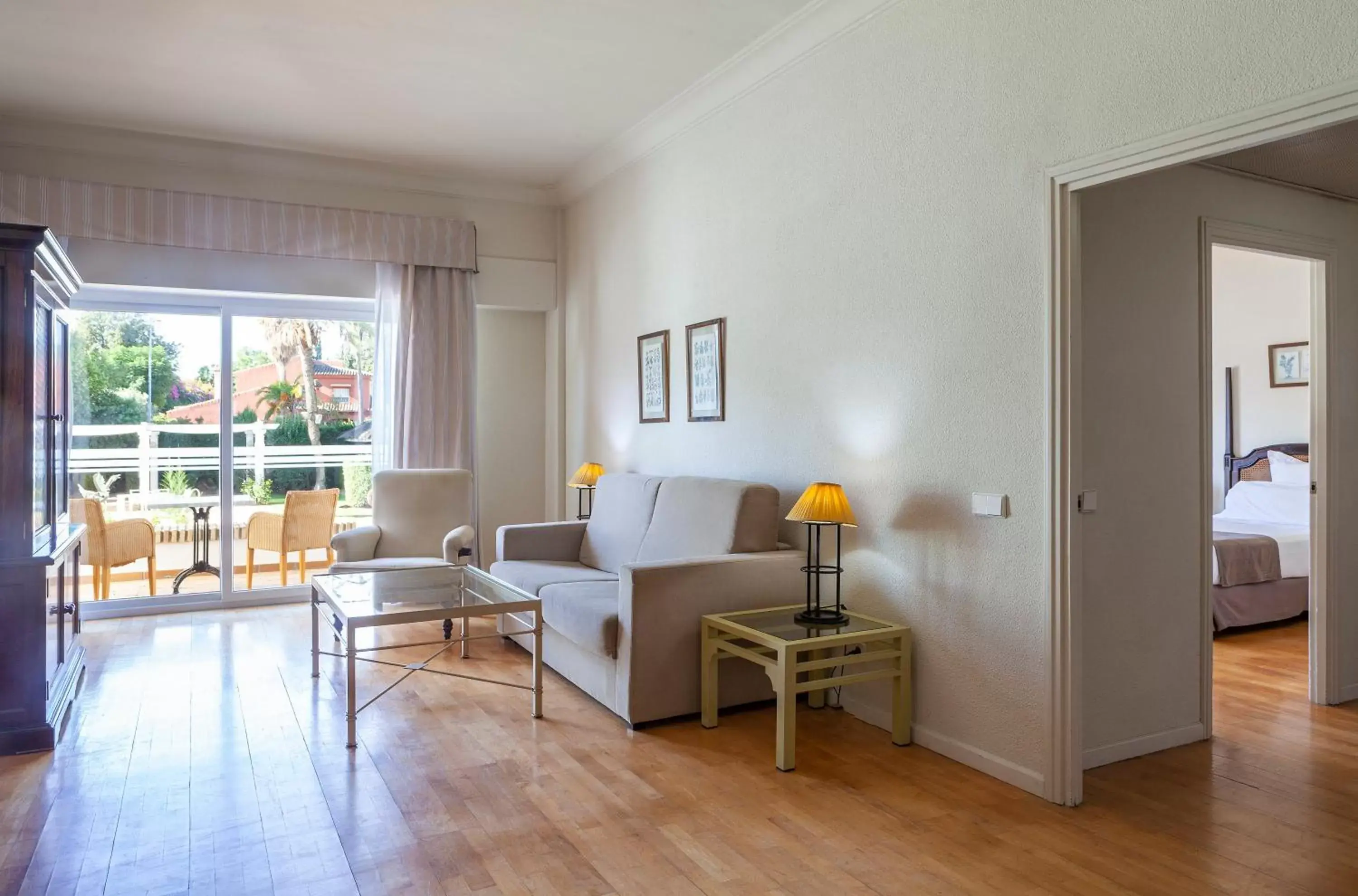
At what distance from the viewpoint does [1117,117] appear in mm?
2650

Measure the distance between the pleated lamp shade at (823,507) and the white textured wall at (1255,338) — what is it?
430 cm

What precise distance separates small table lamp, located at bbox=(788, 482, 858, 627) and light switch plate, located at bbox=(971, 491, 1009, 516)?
0.47 m

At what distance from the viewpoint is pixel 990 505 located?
10.1ft

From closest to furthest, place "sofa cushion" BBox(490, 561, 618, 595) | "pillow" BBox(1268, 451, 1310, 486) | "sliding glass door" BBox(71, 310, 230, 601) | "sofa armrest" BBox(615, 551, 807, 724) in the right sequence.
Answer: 1. "sofa armrest" BBox(615, 551, 807, 724)
2. "sofa cushion" BBox(490, 561, 618, 595)
3. "sliding glass door" BBox(71, 310, 230, 601)
4. "pillow" BBox(1268, 451, 1310, 486)

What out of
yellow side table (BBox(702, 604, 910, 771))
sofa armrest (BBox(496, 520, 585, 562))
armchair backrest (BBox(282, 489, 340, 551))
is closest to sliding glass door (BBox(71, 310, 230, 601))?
armchair backrest (BBox(282, 489, 340, 551))

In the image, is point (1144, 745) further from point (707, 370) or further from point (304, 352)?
point (304, 352)

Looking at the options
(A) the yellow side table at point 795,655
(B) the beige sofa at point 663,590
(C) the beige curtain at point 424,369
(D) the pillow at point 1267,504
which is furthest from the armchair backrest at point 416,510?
(D) the pillow at point 1267,504

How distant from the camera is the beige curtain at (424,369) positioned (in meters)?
6.07

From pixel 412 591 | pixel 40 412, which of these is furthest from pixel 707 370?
pixel 40 412

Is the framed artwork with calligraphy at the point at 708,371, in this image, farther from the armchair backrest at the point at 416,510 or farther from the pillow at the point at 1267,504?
the pillow at the point at 1267,504

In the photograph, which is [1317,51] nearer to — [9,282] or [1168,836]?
[1168,836]

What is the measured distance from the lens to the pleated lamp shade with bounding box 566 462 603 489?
18.0 ft

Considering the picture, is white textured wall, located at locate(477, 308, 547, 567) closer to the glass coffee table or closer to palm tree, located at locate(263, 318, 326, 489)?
palm tree, located at locate(263, 318, 326, 489)

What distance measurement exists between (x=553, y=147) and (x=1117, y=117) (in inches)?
147
